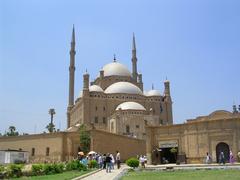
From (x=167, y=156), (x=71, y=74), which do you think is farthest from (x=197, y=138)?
(x=71, y=74)

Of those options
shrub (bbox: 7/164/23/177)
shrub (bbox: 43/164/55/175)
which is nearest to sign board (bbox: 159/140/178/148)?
shrub (bbox: 43/164/55/175)

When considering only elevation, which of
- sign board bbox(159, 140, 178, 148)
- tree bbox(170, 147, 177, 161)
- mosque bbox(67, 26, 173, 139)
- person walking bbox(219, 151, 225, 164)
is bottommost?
person walking bbox(219, 151, 225, 164)

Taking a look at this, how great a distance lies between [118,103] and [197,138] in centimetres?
3036

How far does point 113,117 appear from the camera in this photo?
5259 centimetres

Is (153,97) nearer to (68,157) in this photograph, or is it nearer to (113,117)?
(113,117)

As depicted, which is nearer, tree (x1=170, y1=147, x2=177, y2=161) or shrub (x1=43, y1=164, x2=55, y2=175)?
shrub (x1=43, y1=164, x2=55, y2=175)

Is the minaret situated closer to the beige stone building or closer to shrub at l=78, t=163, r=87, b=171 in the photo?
the beige stone building

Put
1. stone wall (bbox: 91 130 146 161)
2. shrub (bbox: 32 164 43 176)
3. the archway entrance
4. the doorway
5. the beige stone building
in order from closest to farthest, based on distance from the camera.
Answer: shrub (bbox: 32 164 43 176)
the beige stone building
the archway entrance
the doorway
stone wall (bbox: 91 130 146 161)

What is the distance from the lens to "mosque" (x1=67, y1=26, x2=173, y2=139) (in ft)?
169

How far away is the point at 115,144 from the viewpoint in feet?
124

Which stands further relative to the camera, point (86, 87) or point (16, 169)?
point (86, 87)

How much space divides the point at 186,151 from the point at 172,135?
1.90 meters

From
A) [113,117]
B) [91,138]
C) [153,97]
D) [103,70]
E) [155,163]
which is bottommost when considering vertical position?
[155,163]

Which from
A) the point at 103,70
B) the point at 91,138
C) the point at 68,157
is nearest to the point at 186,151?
the point at 91,138
